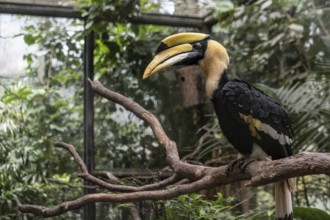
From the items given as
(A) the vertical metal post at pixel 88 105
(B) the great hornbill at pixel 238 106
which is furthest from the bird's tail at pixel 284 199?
(A) the vertical metal post at pixel 88 105

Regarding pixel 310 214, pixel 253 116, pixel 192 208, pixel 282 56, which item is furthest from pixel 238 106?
pixel 282 56

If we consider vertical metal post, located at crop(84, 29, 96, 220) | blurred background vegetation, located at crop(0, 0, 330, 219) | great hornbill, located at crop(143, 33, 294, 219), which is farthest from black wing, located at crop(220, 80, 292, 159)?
vertical metal post, located at crop(84, 29, 96, 220)

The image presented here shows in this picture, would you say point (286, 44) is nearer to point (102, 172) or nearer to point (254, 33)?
point (254, 33)

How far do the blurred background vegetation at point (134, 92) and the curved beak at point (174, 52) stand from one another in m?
1.37

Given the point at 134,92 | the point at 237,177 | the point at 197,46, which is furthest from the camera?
the point at 134,92

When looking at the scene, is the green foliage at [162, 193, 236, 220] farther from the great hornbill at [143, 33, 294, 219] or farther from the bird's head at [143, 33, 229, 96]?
the bird's head at [143, 33, 229, 96]

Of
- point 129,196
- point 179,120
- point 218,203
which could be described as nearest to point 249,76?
point 179,120

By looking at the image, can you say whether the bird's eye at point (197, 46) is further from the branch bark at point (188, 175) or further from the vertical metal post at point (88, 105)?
the vertical metal post at point (88, 105)

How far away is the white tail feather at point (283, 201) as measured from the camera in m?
2.33

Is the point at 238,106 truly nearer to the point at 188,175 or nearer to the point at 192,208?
the point at 188,175

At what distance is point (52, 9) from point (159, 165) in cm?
140

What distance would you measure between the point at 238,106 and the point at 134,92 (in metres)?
2.18

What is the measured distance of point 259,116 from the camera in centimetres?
236

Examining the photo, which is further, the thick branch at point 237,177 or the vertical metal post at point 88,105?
the vertical metal post at point 88,105
